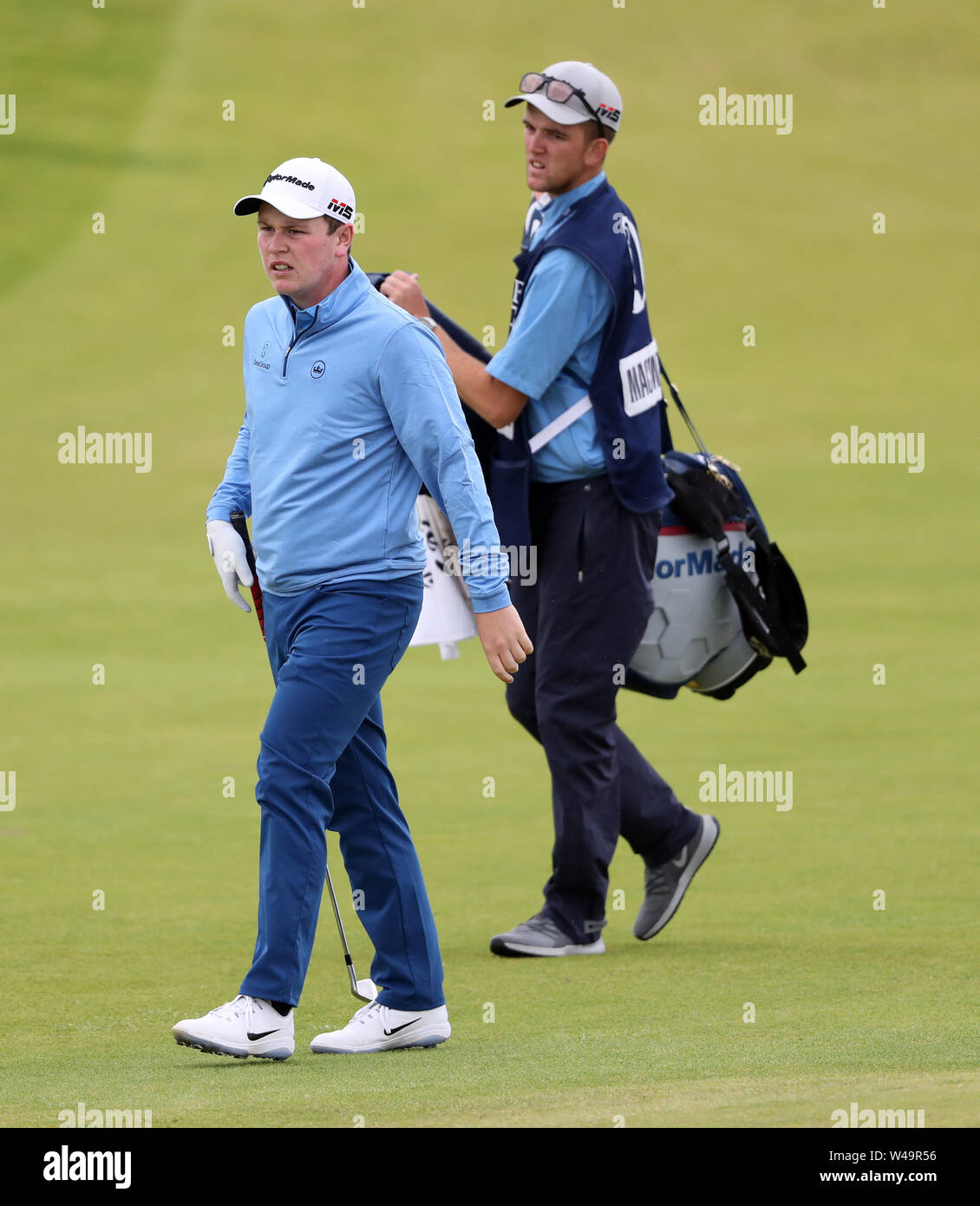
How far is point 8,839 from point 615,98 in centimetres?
339

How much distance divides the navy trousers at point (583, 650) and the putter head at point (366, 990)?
3.33ft

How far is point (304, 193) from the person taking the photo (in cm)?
438

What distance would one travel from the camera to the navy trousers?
18.9 feet

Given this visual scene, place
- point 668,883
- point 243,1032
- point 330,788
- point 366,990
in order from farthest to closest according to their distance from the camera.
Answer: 1. point 668,883
2. point 366,990
3. point 330,788
4. point 243,1032

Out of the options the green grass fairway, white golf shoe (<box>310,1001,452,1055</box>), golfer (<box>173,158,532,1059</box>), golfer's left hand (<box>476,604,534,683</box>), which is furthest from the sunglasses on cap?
white golf shoe (<box>310,1001,452,1055</box>)

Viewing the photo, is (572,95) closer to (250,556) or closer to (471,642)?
(250,556)

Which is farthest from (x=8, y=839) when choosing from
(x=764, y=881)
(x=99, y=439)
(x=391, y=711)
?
(x=99, y=439)

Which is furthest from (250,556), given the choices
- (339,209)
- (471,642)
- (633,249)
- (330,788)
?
(471,642)

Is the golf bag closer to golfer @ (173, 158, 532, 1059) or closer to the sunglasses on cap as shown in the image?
the sunglasses on cap

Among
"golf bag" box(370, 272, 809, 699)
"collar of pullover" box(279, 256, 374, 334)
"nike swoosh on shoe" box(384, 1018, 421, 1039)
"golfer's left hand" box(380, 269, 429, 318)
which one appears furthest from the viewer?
"golf bag" box(370, 272, 809, 699)

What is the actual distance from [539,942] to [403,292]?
1.82 m

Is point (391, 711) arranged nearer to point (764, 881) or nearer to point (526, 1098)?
point (764, 881)

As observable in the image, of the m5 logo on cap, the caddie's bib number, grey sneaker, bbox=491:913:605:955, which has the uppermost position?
the caddie's bib number
